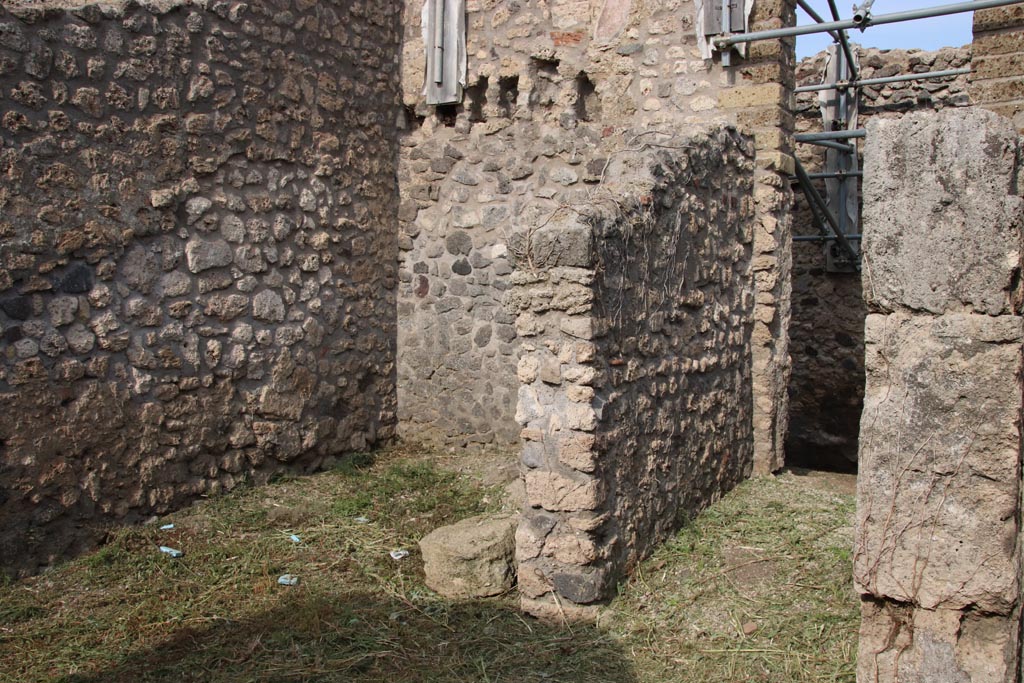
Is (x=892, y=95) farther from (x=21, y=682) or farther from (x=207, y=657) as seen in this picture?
(x=21, y=682)

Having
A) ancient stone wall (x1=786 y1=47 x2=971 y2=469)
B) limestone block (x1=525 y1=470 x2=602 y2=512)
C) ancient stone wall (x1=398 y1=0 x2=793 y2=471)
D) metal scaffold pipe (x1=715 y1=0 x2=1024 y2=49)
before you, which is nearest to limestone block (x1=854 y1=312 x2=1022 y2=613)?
limestone block (x1=525 y1=470 x2=602 y2=512)

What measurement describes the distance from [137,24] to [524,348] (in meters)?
3.09

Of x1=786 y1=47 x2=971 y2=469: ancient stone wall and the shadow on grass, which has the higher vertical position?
x1=786 y1=47 x2=971 y2=469: ancient stone wall


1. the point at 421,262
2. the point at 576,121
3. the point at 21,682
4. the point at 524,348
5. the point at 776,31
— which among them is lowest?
the point at 21,682

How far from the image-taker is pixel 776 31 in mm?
5641

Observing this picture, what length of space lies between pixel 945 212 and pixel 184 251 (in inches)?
174

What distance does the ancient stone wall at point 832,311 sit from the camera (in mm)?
9117

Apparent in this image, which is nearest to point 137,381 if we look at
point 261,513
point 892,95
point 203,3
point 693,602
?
point 261,513

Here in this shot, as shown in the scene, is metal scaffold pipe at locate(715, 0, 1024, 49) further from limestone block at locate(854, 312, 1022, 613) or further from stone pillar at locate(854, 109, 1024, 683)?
limestone block at locate(854, 312, 1022, 613)

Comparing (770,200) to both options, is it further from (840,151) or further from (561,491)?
(561,491)

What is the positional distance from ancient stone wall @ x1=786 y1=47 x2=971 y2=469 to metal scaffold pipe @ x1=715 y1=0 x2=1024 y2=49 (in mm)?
3857

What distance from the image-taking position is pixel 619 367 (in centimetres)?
446

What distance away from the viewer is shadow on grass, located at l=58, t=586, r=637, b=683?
3.89 m

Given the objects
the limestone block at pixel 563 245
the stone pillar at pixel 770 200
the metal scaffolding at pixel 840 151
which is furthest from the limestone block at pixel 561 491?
the metal scaffolding at pixel 840 151
